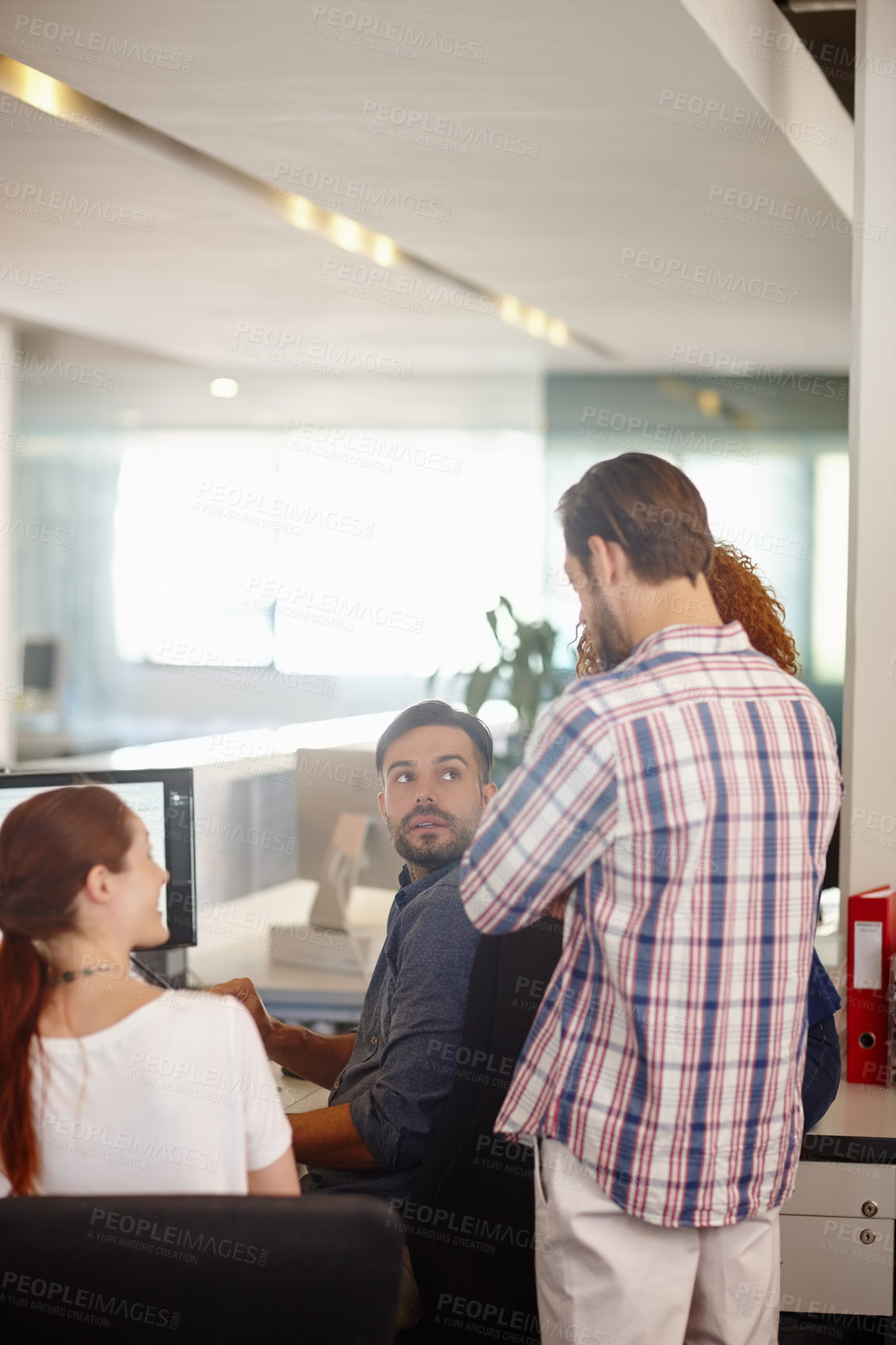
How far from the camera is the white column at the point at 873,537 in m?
2.71

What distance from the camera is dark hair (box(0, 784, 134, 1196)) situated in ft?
4.61

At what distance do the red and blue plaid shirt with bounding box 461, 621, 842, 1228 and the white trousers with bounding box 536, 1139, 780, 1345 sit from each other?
0.04 metres

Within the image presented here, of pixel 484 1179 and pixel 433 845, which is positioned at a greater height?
pixel 433 845

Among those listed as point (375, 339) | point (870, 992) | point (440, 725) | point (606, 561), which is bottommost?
point (870, 992)

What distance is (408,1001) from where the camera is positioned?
2008 mm

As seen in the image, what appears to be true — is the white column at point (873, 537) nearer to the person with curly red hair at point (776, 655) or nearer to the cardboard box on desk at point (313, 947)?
the person with curly red hair at point (776, 655)

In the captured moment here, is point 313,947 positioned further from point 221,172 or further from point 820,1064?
point 221,172

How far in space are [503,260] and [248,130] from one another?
191 cm

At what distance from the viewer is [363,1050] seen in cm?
221

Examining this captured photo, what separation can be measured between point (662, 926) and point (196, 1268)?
60 cm

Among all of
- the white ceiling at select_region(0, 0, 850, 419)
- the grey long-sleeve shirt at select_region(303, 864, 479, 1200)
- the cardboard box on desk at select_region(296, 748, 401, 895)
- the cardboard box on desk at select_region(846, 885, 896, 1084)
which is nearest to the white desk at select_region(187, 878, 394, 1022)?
the cardboard box on desk at select_region(296, 748, 401, 895)

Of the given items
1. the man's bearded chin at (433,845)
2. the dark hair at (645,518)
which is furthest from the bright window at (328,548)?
the dark hair at (645,518)

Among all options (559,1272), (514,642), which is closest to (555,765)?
(559,1272)

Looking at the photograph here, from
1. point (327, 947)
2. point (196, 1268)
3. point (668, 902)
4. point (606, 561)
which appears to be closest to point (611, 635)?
point (606, 561)
